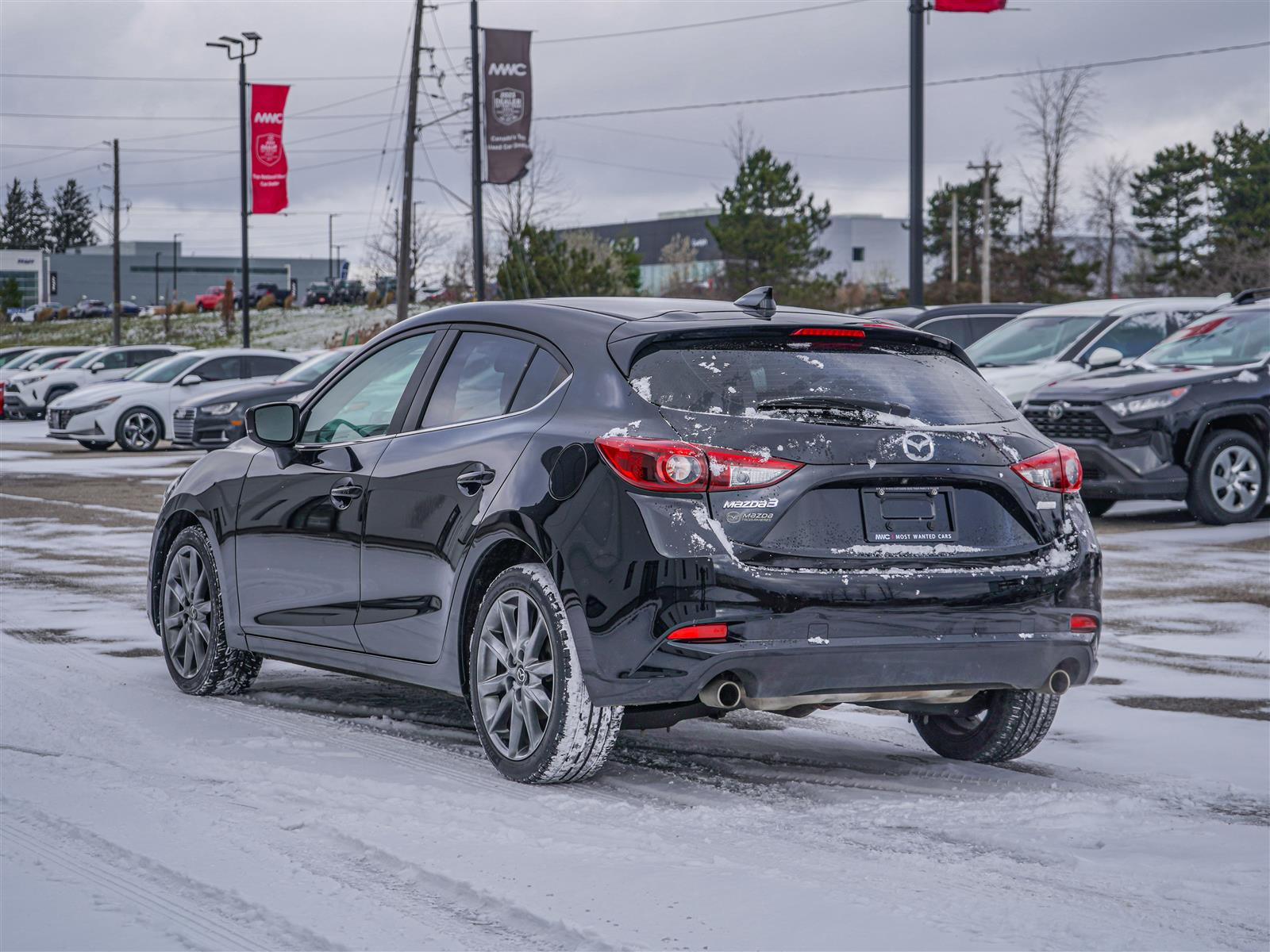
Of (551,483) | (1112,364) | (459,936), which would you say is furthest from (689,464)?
(1112,364)

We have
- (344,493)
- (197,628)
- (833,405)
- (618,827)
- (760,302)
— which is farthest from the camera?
(197,628)

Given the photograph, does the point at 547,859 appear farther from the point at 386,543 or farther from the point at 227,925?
the point at 386,543

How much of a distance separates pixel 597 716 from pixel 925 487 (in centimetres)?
125

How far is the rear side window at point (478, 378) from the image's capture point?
19.4 feet

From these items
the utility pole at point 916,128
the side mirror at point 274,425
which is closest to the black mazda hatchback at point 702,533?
the side mirror at point 274,425

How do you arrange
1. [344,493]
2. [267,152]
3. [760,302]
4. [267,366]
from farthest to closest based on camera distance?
[267,152] → [267,366] → [344,493] → [760,302]

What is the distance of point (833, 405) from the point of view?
5355mm

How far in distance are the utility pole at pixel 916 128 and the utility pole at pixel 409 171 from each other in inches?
742

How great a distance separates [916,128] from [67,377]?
910 inches

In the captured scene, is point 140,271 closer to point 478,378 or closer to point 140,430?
point 140,430

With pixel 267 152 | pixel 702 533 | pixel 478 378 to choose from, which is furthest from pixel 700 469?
pixel 267 152

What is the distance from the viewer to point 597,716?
537 centimetres

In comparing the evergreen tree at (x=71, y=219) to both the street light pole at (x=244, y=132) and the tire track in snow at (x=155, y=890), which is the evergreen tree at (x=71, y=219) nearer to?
the street light pole at (x=244, y=132)

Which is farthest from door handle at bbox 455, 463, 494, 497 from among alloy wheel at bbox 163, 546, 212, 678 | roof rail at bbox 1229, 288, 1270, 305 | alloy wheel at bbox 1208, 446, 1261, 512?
roof rail at bbox 1229, 288, 1270, 305
